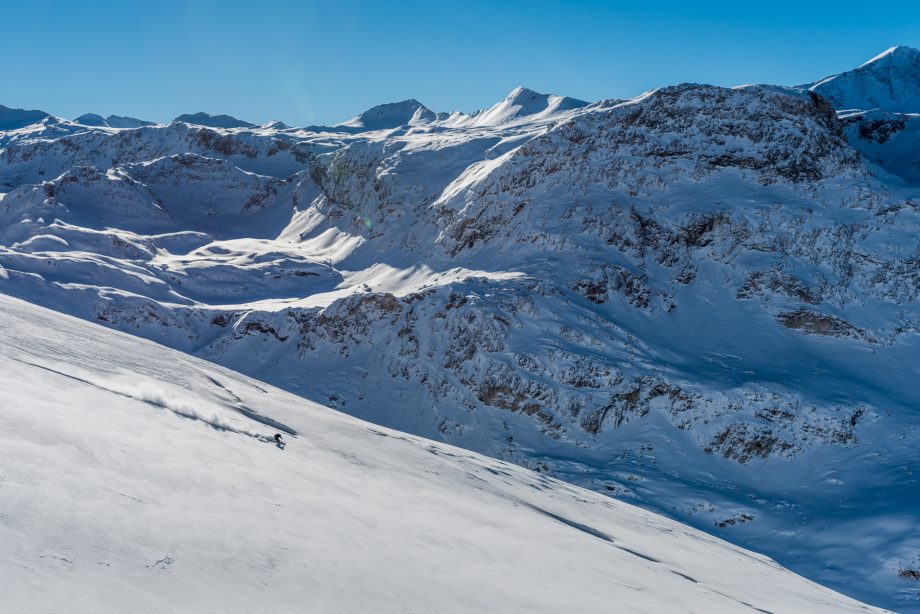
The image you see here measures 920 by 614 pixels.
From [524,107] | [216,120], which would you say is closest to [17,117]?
[216,120]

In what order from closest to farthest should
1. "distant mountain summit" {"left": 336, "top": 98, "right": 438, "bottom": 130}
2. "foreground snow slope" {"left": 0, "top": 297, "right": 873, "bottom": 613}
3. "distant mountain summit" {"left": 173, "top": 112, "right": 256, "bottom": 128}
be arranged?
"foreground snow slope" {"left": 0, "top": 297, "right": 873, "bottom": 613} < "distant mountain summit" {"left": 336, "top": 98, "right": 438, "bottom": 130} < "distant mountain summit" {"left": 173, "top": 112, "right": 256, "bottom": 128}

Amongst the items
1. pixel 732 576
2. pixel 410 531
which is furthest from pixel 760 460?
pixel 410 531


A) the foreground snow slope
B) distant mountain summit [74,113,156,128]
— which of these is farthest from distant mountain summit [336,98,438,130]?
the foreground snow slope

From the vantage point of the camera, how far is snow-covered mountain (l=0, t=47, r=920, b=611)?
36.2 metres

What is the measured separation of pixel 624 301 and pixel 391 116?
327 ft

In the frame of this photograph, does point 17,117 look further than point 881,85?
Yes

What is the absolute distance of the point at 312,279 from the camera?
64.1m

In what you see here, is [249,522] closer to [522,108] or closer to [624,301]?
[624,301]

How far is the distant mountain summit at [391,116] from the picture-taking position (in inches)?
5123

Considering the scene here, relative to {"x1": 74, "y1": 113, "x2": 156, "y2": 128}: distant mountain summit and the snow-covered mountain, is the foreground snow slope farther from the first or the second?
{"x1": 74, "y1": 113, "x2": 156, "y2": 128}: distant mountain summit

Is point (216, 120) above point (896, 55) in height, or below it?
below

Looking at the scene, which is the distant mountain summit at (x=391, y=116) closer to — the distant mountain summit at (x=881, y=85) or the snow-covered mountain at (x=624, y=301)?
the snow-covered mountain at (x=624, y=301)

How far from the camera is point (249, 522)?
6.80 meters

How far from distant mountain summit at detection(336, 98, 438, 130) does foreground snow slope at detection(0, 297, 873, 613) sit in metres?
119
